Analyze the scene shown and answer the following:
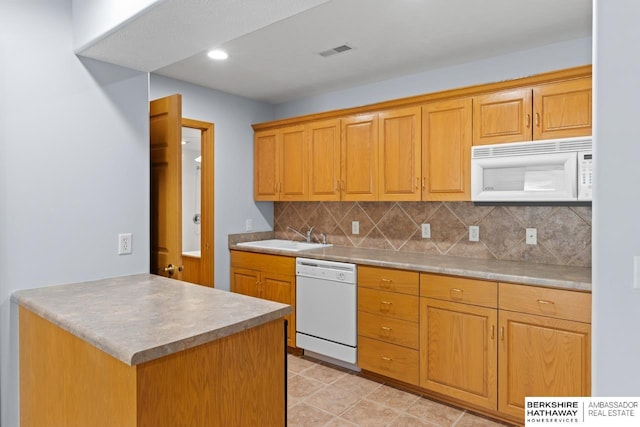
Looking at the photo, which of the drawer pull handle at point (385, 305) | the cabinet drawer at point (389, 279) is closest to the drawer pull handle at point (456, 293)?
the cabinet drawer at point (389, 279)

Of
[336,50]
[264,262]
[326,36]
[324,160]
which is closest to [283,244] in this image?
[264,262]

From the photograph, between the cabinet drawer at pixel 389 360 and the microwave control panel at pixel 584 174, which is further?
the cabinet drawer at pixel 389 360

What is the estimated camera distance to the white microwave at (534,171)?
236 centimetres

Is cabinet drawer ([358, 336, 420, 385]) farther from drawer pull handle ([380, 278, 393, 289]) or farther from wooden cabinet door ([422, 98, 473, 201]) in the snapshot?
wooden cabinet door ([422, 98, 473, 201])

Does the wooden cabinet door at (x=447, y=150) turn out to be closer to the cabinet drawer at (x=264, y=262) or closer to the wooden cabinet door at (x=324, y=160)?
the wooden cabinet door at (x=324, y=160)

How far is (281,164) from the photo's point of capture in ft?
13.2

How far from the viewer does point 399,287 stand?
2.83 m

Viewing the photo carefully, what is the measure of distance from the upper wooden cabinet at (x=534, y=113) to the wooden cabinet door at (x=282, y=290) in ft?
6.33

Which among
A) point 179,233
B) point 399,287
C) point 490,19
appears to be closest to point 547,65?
point 490,19

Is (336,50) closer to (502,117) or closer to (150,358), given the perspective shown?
(502,117)

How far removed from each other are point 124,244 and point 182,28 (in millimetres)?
1201

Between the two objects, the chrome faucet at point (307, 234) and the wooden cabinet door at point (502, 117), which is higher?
the wooden cabinet door at point (502, 117)

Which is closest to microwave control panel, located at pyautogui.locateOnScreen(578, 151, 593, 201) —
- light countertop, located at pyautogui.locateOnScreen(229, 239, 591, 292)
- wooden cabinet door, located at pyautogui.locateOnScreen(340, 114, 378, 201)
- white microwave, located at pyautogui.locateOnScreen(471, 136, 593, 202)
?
white microwave, located at pyautogui.locateOnScreen(471, 136, 593, 202)

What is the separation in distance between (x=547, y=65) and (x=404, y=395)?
2.56 metres
